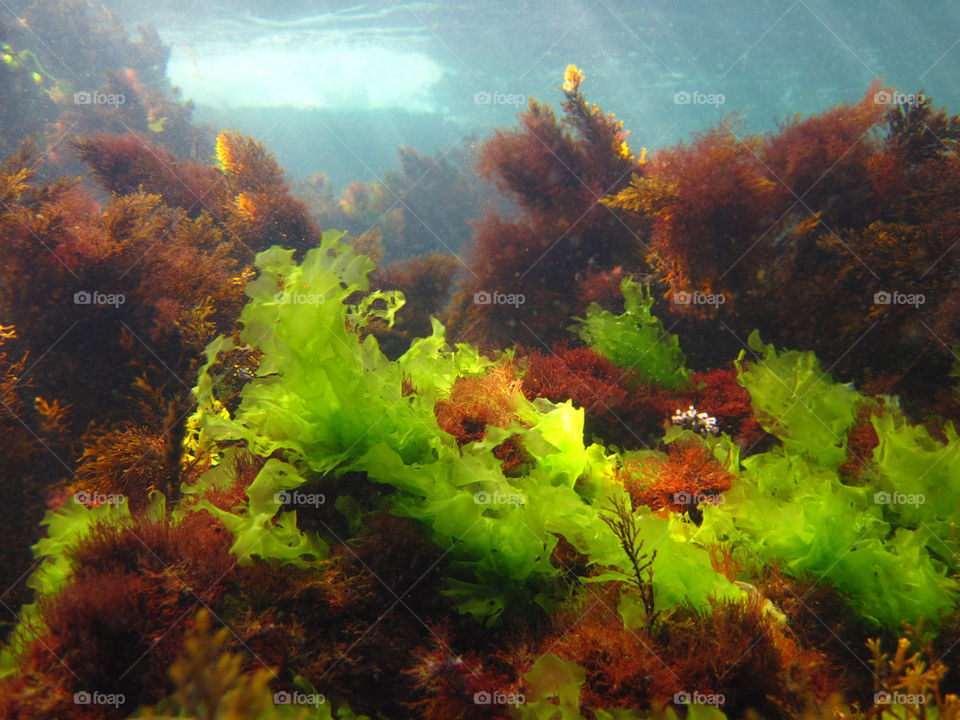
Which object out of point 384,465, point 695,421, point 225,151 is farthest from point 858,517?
point 225,151

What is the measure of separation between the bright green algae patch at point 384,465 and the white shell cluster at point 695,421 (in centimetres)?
144

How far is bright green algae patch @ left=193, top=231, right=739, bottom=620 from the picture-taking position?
77.5 inches

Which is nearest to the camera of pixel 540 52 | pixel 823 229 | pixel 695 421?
pixel 695 421

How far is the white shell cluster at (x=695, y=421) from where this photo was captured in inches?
141

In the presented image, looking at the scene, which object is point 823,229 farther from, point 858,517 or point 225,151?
point 225,151

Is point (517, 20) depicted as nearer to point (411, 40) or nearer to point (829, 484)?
point (411, 40)

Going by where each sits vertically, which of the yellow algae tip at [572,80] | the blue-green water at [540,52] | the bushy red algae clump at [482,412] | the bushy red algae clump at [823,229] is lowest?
the bushy red algae clump at [482,412]

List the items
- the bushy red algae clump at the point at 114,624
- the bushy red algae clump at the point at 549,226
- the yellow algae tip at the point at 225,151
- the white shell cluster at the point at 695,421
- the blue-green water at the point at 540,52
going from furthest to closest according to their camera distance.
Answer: the blue-green water at the point at 540,52
the yellow algae tip at the point at 225,151
the bushy red algae clump at the point at 549,226
the white shell cluster at the point at 695,421
the bushy red algae clump at the point at 114,624

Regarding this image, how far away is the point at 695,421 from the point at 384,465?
2.77 m

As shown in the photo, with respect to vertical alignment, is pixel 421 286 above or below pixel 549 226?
below

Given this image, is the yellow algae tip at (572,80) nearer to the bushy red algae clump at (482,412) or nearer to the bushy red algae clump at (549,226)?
the bushy red algae clump at (549,226)

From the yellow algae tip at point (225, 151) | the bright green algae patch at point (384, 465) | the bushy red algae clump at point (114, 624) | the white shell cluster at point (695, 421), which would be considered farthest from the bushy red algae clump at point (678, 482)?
the yellow algae tip at point (225, 151)

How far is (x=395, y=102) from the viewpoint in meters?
68.5

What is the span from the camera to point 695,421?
367cm
